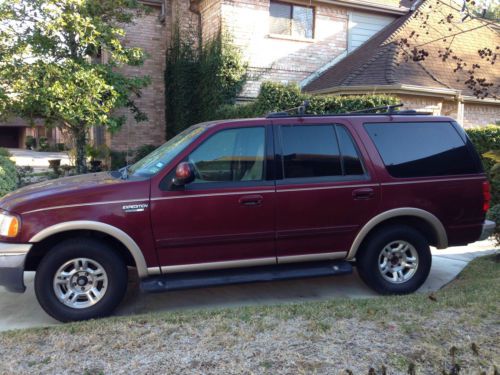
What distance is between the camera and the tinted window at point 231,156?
4559mm

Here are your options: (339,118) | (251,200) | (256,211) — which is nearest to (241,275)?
(256,211)

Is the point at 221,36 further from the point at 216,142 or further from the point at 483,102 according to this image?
the point at 216,142

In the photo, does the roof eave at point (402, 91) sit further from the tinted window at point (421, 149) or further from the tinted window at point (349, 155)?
the tinted window at point (349, 155)

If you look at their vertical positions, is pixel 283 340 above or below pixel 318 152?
below

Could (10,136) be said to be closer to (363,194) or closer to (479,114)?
(479,114)

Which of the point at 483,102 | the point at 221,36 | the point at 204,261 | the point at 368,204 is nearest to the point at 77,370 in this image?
the point at 204,261

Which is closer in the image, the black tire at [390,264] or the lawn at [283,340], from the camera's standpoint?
the lawn at [283,340]

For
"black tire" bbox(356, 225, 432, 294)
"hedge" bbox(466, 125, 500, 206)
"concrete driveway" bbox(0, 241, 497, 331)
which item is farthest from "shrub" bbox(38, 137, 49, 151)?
"black tire" bbox(356, 225, 432, 294)

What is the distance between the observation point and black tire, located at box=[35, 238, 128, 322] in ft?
13.6

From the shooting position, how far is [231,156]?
15.3 ft

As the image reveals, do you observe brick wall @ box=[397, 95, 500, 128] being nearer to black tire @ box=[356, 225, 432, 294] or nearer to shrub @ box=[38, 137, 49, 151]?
black tire @ box=[356, 225, 432, 294]

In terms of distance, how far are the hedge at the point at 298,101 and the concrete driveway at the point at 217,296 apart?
15.9ft

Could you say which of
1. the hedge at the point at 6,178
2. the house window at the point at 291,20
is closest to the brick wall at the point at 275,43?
the house window at the point at 291,20

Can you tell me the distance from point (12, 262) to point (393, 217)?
3930 mm
